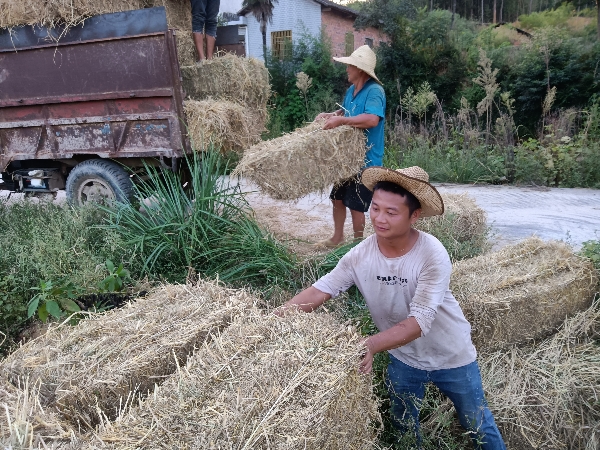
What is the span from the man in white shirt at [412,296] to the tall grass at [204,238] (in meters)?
1.46

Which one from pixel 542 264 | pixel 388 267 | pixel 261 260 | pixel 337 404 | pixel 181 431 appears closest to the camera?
pixel 181 431

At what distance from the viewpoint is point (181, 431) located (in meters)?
1.49

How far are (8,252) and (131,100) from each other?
2.13 meters

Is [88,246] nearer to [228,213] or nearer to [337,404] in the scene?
[228,213]

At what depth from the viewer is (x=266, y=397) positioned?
1606 mm

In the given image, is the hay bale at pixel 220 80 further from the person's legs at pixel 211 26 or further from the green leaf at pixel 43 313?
the green leaf at pixel 43 313

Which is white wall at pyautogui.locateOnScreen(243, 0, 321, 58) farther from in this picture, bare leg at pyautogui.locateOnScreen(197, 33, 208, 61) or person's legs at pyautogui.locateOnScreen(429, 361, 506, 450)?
person's legs at pyautogui.locateOnScreen(429, 361, 506, 450)

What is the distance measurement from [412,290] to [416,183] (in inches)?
18.6

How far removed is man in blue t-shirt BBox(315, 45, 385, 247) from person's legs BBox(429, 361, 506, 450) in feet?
7.34

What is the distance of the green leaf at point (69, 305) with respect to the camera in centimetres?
309

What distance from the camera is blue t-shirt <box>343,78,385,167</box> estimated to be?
421 centimetres

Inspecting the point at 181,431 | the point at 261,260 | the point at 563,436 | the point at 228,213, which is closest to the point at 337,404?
the point at 181,431

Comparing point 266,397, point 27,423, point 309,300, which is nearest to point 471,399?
point 309,300

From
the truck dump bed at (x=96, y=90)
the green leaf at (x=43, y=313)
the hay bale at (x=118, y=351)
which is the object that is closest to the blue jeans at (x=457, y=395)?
the hay bale at (x=118, y=351)
